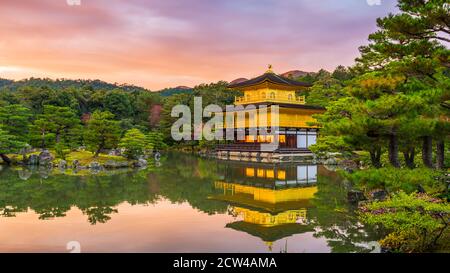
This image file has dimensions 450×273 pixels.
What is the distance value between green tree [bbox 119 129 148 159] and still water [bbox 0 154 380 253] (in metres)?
6.58

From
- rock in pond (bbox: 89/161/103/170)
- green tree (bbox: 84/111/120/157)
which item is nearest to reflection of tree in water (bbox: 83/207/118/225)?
rock in pond (bbox: 89/161/103/170)

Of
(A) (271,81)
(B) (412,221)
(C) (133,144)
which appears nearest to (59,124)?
(C) (133,144)

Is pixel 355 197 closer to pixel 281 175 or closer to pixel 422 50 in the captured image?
pixel 422 50

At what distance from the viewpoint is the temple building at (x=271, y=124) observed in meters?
28.1

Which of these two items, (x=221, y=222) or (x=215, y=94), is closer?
(x=221, y=222)

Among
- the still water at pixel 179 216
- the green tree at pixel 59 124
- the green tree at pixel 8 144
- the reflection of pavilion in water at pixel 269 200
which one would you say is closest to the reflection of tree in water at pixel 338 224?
the still water at pixel 179 216

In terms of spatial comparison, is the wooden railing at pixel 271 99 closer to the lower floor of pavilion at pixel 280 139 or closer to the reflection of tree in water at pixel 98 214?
the lower floor of pavilion at pixel 280 139

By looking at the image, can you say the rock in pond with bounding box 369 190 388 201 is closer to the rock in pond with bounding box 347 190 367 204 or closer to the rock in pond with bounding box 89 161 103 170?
the rock in pond with bounding box 347 190 367 204

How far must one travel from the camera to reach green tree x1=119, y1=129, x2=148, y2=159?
22.8 meters

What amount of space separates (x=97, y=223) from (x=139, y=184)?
22.1 ft

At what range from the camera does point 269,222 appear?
345 inches

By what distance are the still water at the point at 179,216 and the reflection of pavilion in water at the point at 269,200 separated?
0.9 inches
